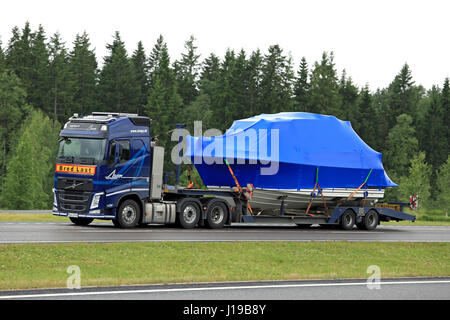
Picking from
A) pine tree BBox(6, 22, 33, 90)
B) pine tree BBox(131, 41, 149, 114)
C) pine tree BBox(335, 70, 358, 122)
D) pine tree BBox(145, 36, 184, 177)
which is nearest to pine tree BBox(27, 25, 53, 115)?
pine tree BBox(6, 22, 33, 90)

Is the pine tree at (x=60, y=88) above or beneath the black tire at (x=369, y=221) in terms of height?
above

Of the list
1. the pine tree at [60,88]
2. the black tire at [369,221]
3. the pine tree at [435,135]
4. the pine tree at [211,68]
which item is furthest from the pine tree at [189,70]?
the black tire at [369,221]

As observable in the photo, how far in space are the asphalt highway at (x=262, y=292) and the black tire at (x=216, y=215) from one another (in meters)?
11.5

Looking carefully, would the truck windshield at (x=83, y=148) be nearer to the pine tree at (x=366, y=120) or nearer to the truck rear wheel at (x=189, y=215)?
the truck rear wheel at (x=189, y=215)

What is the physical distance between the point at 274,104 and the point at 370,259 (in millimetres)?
75406

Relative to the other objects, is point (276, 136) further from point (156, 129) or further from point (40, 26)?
point (40, 26)

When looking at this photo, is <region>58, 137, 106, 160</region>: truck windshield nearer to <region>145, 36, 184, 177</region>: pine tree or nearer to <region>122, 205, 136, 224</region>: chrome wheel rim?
<region>122, 205, 136, 224</region>: chrome wheel rim

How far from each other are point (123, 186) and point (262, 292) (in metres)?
11.9

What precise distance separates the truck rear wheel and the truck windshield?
3.66m

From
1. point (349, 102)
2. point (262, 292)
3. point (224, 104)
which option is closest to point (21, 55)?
point (224, 104)

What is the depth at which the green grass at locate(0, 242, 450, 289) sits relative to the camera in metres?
13.6

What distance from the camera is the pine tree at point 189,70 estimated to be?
116562mm

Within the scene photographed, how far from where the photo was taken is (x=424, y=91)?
16600cm
